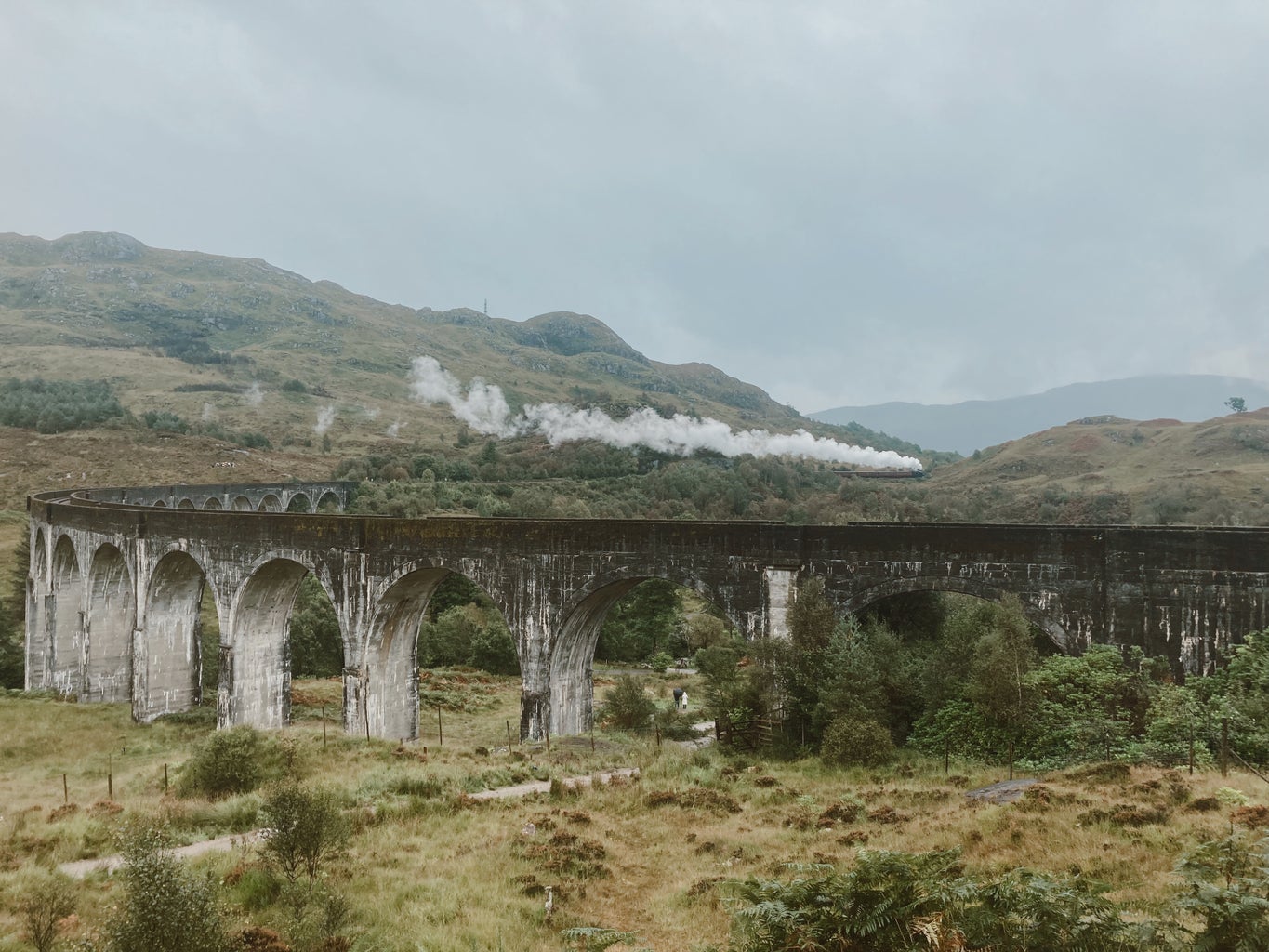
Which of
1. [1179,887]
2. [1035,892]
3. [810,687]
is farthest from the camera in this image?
[810,687]

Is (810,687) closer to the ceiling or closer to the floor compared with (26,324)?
closer to the floor

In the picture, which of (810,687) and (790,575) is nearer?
(810,687)

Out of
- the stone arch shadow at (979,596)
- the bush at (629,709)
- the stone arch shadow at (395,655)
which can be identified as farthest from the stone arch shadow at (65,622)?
the stone arch shadow at (979,596)

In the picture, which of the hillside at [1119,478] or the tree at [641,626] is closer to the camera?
the tree at [641,626]

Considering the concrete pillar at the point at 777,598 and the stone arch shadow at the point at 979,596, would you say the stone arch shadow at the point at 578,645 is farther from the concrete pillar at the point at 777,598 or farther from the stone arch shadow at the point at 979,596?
the stone arch shadow at the point at 979,596

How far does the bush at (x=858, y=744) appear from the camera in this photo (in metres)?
16.2

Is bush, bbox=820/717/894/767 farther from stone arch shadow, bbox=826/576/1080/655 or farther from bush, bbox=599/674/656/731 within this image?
bush, bbox=599/674/656/731

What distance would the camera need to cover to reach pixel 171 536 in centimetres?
2758

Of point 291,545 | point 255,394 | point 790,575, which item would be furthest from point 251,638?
point 255,394

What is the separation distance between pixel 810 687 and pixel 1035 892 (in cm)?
1111

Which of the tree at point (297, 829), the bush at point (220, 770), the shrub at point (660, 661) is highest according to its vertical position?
the tree at point (297, 829)

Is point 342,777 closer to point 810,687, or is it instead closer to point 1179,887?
point 810,687

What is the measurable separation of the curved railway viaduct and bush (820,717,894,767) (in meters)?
3.00

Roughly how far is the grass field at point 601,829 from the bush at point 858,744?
42cm
